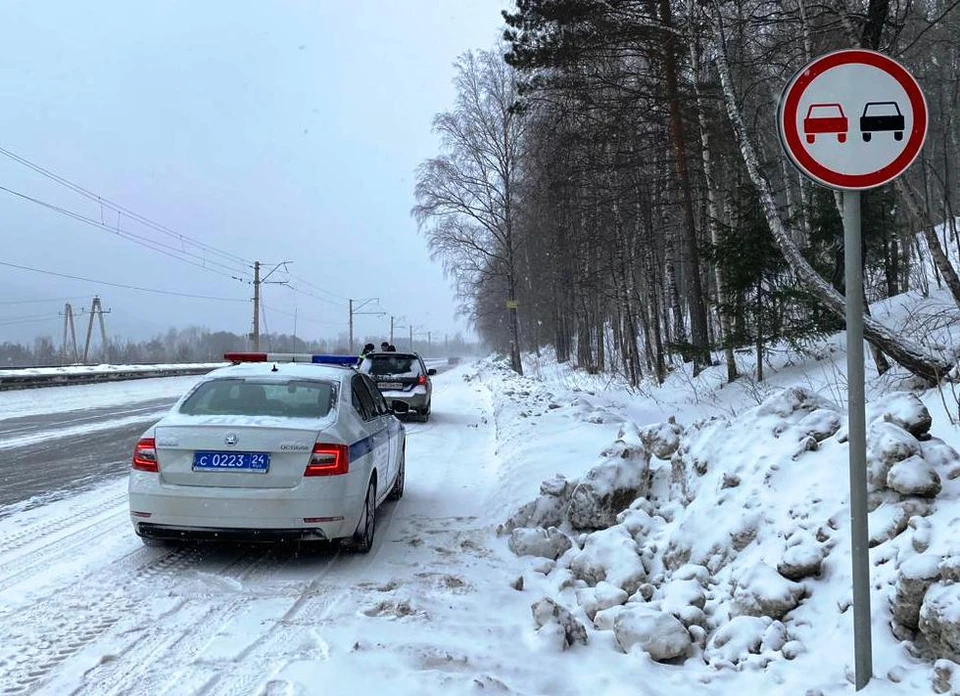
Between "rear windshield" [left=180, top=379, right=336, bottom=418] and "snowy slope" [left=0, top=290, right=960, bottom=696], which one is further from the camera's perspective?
"rear windshield" [left=180, top=379, right=336, bottom=418]

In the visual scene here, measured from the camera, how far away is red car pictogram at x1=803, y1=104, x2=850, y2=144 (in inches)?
110

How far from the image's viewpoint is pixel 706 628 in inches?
141

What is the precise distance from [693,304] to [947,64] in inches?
779

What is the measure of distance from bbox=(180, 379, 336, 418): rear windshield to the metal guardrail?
71.6 ft

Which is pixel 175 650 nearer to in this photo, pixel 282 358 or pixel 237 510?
pixel 237 510

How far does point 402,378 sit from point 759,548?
1225 cm

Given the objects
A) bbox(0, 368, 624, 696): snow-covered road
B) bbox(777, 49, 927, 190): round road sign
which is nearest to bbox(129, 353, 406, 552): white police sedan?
bbox(0, 368, 624, 696): snow-covered road

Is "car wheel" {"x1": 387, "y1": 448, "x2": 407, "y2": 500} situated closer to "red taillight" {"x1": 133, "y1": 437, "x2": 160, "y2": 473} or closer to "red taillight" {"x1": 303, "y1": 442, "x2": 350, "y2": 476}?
"red taillight" {"x1": 303, "y1": 442, "x2": 350, "y2": 476}

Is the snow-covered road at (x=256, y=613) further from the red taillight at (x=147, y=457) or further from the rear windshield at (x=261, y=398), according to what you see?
the rear windshield at (x=261, y=398)

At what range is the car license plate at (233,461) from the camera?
4820 millimetres

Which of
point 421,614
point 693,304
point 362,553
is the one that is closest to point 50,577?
point 362,553

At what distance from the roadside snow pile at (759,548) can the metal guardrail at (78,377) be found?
24.4 meters

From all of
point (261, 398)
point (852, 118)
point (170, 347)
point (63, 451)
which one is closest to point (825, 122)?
point (852, 118)

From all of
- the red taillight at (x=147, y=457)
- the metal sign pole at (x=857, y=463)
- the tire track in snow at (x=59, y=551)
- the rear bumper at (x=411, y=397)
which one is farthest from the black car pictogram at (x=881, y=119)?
the rear bumper at (x=411, y=397)
